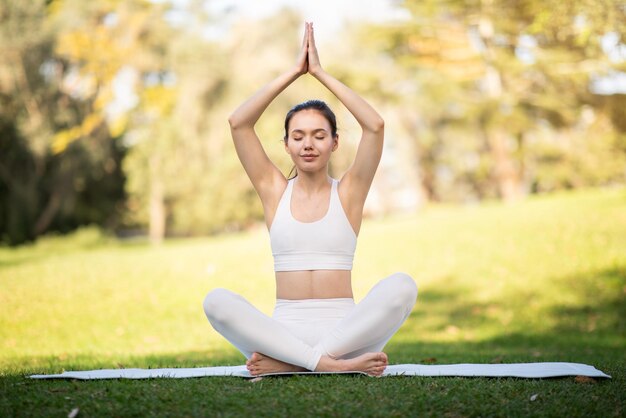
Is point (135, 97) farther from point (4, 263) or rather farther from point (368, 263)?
point (368, 263)

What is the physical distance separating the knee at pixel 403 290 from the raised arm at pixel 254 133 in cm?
100

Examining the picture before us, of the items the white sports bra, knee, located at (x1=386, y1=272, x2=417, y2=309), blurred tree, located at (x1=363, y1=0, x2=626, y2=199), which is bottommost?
knee, located at (x1=386, y1=272, x2=417, y2=309)

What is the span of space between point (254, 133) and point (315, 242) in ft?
2.66

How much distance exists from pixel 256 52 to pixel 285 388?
90.1ft

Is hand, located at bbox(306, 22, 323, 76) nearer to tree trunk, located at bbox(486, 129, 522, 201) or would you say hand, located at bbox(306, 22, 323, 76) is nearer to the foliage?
the foliage

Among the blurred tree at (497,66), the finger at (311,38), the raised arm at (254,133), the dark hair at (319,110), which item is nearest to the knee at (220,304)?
the raised arm at (254,133)

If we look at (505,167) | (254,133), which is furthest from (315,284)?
(505,167)

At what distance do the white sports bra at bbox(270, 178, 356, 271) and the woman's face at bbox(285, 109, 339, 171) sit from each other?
273mm

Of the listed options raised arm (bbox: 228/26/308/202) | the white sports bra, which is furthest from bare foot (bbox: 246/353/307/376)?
raised arm (bbox: 228/26/308/202)

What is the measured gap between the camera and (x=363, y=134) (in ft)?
14.4

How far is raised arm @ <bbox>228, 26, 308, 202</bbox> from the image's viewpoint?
4.39 metres

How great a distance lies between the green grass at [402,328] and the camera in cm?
356

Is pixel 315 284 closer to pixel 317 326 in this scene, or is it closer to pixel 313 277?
pixel 313 277

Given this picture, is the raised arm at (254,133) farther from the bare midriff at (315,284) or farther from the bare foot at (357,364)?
the bare foot at (357,364)
